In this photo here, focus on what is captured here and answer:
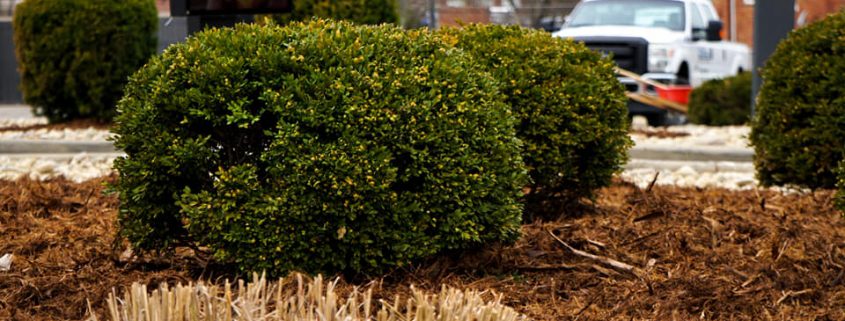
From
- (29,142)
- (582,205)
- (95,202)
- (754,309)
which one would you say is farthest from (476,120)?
(29,142)

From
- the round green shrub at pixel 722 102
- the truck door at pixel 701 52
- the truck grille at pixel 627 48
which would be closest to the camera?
the round green shrub at pixel 722 102

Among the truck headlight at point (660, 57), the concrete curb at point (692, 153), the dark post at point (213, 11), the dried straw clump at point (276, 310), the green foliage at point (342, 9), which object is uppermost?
the dark post at point (213, 11)

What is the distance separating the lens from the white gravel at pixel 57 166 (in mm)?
8820

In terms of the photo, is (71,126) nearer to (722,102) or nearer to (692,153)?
(692,153)

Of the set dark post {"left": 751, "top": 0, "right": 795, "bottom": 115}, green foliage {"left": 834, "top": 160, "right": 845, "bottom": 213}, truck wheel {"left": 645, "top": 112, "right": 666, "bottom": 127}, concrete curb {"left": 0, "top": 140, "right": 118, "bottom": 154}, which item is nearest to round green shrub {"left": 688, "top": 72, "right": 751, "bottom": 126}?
truck wheel {"left": 645, "top": 112, "right": 666, "bottom": 127}

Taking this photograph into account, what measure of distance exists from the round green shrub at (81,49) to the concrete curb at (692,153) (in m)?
5.90

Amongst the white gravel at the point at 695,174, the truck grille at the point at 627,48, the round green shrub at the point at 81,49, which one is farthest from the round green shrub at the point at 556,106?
the truck grille at the point at 627,48

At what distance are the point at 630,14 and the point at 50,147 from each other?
36.1ft

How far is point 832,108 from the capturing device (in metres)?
7.25

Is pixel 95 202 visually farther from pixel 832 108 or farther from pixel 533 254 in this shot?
pixel 832 108

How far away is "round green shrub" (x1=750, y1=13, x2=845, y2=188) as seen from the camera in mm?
7297

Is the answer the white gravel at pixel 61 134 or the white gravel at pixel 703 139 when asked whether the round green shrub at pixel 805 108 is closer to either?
the white gravel at pixel 703 139

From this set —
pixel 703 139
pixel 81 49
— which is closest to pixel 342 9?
pixel 81 49

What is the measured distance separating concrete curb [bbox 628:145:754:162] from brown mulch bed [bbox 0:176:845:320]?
4.11 m
